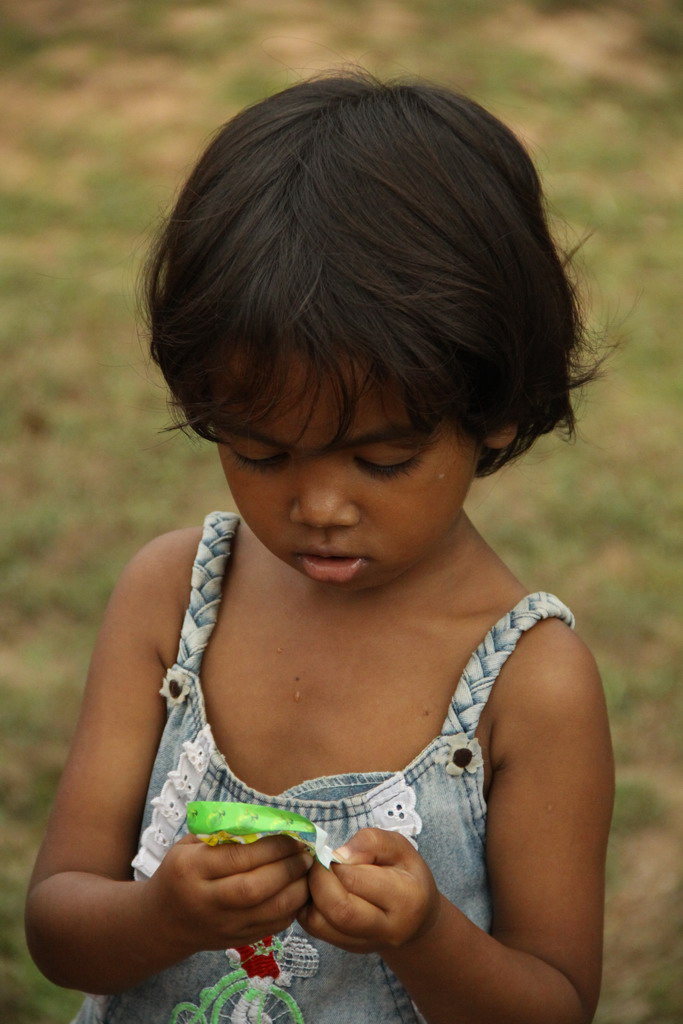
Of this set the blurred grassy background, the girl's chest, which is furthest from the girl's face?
the blurred grassy background

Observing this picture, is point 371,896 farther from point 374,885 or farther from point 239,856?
point 239,856

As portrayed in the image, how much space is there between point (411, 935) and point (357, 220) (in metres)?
0.82

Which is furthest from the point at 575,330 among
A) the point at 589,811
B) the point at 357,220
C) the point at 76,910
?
the point at 76,910

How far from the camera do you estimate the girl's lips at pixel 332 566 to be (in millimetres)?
1703

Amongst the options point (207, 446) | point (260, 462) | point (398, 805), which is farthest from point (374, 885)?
point (207, 446)

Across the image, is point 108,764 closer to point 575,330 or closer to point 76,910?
point 76,910

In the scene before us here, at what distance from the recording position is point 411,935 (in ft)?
5.08

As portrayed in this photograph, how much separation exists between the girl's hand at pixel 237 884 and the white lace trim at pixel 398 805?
0.84 feet

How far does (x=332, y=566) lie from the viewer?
5.59 feet

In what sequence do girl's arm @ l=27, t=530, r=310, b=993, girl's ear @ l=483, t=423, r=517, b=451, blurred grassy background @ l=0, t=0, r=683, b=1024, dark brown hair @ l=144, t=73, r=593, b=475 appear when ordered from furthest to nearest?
blurred grassy background @ l=0, t=0, r=683, b=1024
girl's ear @ l=483, t=423, r=517, b=451
girl's arm @ l=27, t=530, r=310, b=993
dark brown hair @ l=144, t=73, r=593, b=475

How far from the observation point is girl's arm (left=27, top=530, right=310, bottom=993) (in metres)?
1.70

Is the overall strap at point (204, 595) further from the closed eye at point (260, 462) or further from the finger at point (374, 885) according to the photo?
the finger at point (374, 885)

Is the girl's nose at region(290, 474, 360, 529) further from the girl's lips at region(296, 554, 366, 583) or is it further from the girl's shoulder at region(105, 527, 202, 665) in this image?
the girl's shoulder at region(105, 527, 202, 665)

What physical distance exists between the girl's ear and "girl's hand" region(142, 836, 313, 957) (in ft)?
1.92
